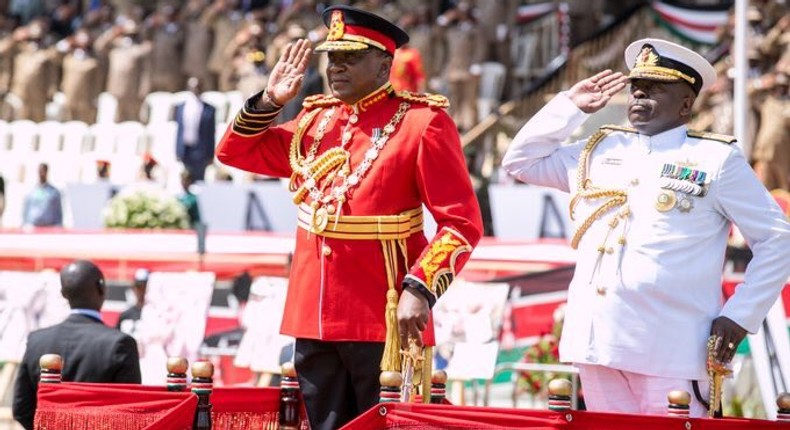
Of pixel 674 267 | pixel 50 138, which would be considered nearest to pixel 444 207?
pixel 674 267

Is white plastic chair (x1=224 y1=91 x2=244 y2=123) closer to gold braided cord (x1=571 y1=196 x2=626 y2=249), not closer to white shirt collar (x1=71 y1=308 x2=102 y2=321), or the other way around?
white shirt collar (x1=71 y1=308 x2=102 y2=321)

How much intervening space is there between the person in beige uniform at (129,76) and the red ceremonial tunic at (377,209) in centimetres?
1885

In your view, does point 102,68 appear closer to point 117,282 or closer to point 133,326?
point 117,282

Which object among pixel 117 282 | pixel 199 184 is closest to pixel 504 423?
pixel 117 282

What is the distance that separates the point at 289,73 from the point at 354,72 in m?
0.24

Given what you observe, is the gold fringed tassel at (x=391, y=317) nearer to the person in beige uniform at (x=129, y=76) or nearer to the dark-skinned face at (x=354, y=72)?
the dark-skinned face at (x=354, y=72)

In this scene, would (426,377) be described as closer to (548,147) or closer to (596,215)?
(596,215)

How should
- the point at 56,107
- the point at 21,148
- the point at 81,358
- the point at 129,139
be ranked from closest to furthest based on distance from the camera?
the point at 81,358, the point at 129,139, the point at 21,148, the point at 56,107

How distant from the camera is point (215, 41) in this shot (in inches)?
1021

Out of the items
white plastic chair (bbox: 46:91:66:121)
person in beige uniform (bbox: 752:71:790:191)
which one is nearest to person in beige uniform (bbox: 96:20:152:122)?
white plastic chair (bbox: 46:91:66:121)

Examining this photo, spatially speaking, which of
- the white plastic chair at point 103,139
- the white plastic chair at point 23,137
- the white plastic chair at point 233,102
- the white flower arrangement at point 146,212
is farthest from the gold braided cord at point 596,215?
the white plastic chair at point 23,137

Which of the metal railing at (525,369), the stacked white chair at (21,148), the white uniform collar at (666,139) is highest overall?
the stacked white chair at (21,148)

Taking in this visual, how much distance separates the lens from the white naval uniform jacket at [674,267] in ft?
22.0

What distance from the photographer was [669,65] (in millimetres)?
6840
